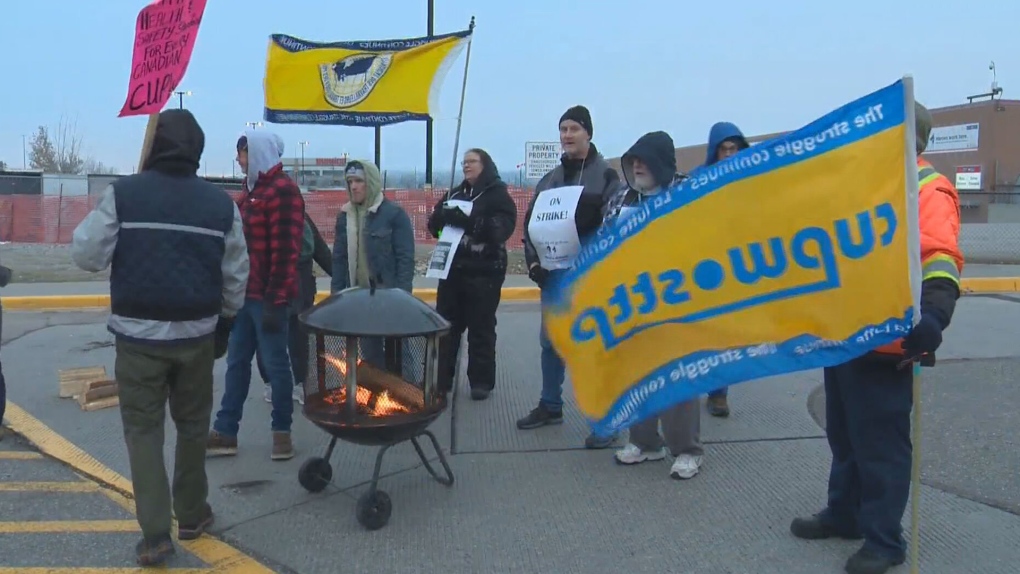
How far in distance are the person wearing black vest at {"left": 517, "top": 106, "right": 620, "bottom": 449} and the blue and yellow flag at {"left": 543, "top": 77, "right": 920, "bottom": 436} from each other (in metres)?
1.92

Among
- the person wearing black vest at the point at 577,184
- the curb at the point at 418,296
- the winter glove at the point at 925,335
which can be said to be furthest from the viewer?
the curb at the point at 418,296

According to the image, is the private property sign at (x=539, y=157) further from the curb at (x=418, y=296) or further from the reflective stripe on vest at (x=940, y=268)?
the reflective stripe on vest at (x=940, y=268)

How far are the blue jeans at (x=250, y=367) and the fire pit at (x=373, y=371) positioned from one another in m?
0.59

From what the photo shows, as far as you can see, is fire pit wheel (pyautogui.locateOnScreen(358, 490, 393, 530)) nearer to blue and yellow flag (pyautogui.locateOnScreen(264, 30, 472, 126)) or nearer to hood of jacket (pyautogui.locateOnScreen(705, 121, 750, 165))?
hood of jacket (pyautogui.locateOnScreen(705, 121, 750, 165))

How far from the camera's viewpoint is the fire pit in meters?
3.81

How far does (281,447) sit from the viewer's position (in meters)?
4.89

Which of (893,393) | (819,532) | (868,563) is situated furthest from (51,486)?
(893,393)

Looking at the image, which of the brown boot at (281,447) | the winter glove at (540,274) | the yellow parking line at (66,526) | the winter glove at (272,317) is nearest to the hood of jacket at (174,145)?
the winter glove at (272,317)

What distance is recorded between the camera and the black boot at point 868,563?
3.34 metres

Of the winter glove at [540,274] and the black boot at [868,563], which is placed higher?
the winter glove at [540,274]

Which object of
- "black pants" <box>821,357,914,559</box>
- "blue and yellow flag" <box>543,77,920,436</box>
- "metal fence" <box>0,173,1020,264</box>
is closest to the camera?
"blue and yellow flag" <box>543,77,920,436</box>

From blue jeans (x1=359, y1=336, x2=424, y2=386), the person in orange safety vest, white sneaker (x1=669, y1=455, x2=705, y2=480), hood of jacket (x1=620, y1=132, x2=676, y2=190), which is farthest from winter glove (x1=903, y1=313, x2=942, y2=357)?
blue jeans (x1=359, y1=336, x2=424, y2=386)

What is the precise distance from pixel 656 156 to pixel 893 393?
1702 mm

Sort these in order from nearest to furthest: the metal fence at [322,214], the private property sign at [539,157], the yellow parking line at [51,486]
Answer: the yellow parking line at [51,486] → the private property sign at [539,157] → the metal fence at [322,214]
